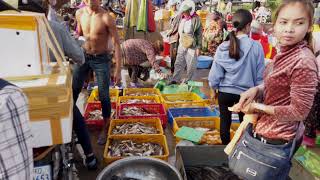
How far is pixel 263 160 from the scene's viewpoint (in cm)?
188

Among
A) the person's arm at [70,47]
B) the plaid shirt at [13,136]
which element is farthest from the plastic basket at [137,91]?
the plaid shirt at [13,136]

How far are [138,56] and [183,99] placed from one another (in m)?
1.70

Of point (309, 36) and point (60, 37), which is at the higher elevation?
point (309, 36)

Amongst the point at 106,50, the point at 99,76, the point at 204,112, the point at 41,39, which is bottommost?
the point at 204,112

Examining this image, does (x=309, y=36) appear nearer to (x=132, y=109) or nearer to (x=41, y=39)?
A: (x=41, y=39)

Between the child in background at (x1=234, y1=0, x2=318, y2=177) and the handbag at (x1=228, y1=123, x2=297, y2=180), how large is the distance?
0.01m

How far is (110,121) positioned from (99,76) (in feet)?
2.52

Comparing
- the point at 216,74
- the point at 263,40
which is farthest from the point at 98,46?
the point at 263,40

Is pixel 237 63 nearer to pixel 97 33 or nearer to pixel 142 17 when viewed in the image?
pixel 97 33

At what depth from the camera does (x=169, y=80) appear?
7375mm

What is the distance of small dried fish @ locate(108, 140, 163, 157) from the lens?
12.3ft

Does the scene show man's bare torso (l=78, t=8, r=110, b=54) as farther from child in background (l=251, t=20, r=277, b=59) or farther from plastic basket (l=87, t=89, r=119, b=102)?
child in background (l=251, t=20, r=277, b=59)

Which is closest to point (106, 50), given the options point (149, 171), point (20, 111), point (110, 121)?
point (110, 121)

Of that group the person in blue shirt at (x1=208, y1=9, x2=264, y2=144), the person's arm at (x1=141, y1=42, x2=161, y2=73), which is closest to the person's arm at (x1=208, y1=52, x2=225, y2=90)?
the person in blue shirt at (x1=208, y1=9, x2=264, y2=144)
